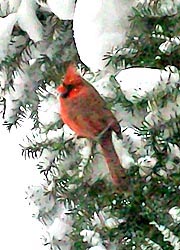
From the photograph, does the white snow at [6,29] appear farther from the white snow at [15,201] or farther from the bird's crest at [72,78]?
the white snow at [15,201]

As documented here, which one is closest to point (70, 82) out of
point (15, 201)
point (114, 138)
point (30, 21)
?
point (114, 138)

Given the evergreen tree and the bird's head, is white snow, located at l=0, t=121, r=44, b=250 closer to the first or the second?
the evergreen tree

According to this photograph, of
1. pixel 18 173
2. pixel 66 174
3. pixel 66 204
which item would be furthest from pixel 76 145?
pixel 18 173

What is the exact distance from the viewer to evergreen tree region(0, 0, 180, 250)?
42.1 inches

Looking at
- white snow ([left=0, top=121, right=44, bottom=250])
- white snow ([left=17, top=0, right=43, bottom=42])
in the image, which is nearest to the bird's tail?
white snow ([left=17, top=0, right=43, bottom=42])

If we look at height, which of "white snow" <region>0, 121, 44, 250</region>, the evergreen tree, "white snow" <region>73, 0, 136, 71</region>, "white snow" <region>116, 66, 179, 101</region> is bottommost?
"white snow" <region>0, 121, 44, 250</region>

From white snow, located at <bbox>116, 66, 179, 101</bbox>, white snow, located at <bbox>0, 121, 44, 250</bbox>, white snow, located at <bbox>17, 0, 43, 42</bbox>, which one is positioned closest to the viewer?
white snow, located at <bbox>116, 66, 179, 101</bbox>

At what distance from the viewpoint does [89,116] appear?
1.11 m

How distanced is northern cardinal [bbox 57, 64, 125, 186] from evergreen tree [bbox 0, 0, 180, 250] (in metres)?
0.02

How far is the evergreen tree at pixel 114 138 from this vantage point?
1.07 meters

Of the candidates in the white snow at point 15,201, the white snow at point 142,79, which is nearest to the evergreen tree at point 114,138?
the white snow at point 142,79

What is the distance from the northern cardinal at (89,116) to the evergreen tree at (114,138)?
0.06 feet

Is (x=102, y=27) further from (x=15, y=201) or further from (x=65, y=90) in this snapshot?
(x=15, y=201)

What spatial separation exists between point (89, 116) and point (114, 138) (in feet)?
0.18
